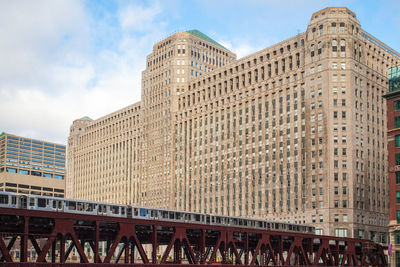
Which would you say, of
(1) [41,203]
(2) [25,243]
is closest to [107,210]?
(1) [41,203]

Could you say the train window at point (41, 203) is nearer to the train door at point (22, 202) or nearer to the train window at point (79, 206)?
the train door at point (22, 202)

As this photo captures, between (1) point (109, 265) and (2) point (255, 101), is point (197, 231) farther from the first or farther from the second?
(2) point (255, 101)

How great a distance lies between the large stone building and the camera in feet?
452

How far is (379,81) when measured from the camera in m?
151

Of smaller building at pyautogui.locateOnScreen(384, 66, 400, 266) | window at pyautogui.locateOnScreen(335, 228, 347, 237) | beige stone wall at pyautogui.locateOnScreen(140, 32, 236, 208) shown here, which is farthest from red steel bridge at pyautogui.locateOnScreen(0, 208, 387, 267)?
beige stone wall at pyautogui.locateOnScreen(140, 32, 236, 208)

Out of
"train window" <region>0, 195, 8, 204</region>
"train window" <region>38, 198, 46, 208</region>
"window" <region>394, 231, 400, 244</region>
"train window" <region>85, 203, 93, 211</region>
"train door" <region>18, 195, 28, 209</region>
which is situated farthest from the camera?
"window" <region>394, 231, 400, 244</region>

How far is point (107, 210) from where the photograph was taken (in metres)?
80.8

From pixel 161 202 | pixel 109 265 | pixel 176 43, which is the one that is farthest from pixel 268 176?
pixel 109 265

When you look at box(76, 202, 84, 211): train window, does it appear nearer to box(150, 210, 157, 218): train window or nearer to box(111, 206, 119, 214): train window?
box(111, 206, 119, 214): train window

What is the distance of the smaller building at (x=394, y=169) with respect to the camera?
319ft

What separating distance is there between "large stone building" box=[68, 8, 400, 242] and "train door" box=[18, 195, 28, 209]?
83.0m

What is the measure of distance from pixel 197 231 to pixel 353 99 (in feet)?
214

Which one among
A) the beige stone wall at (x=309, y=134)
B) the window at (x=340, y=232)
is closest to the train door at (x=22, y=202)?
the beige stone wall at (x=309, y=134)

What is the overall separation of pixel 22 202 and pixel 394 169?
207ft
